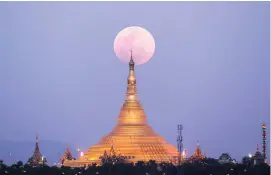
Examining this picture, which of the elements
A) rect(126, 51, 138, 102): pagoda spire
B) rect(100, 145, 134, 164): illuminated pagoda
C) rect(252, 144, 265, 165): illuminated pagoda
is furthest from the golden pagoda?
rect(252, 144, 265, 165): illuminated pagoda

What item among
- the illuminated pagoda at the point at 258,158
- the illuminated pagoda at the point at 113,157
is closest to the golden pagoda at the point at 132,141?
the illuminated pagoda at the point at 113,157

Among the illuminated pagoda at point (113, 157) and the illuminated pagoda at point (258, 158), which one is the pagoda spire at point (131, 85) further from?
the illuminated pagoda at point (258, 158)

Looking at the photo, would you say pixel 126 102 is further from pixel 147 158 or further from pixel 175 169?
pixel 175 169

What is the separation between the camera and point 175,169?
447 feet

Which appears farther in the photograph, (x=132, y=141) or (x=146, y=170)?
(x=132, y=141)

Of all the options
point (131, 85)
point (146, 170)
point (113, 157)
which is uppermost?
point (131, 85)

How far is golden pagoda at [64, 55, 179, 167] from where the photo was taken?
15012cm

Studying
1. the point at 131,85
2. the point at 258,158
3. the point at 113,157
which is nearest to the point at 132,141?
the point at 113,157

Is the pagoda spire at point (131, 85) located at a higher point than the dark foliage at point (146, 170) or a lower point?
higher

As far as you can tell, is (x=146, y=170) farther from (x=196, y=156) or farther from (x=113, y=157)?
(x=196, y=156)

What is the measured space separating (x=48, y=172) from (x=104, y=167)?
645cm

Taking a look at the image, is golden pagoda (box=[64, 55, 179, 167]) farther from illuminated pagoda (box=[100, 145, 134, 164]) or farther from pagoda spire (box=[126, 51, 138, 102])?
illuminated pagoda (box=[100, 145, 134, 164])

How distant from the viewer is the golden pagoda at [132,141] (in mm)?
150125

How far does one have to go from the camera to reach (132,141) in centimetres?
15150
